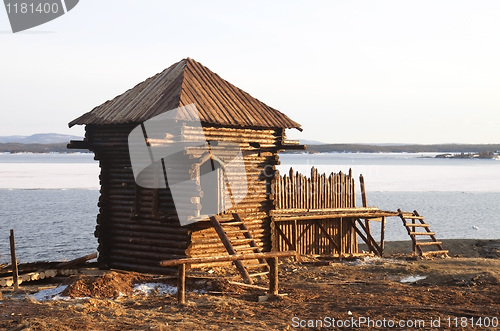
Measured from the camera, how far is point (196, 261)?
42.3 feet

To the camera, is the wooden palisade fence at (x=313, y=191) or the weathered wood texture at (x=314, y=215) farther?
the wooden palisade fence at (x=313, y=191)

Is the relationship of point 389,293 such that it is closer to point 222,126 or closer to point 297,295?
point 297,295

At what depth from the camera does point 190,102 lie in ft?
60.1

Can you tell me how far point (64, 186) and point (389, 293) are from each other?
7092 centimetres

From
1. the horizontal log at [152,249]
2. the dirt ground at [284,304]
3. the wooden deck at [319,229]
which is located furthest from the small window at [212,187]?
the wooden deck at [319,229]

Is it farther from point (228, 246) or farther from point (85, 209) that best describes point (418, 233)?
point (85, 209)

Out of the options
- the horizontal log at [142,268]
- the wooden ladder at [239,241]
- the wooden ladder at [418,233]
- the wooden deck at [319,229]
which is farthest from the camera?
the wooden ladder at [418,233]

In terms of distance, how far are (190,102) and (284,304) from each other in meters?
7.73

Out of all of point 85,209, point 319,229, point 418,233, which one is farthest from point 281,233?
point 85,209

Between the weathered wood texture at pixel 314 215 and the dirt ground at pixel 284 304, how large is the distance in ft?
13.8

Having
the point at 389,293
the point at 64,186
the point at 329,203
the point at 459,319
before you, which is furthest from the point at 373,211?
the point at 64,186

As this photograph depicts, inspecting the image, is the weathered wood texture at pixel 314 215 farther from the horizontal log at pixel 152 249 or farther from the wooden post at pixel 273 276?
the wooden post at pixel 273 276

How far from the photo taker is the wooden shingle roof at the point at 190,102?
60.2 feet

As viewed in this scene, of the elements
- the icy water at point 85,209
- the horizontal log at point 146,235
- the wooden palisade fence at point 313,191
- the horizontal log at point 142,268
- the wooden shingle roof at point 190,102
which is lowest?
the icy water at point 85,209
